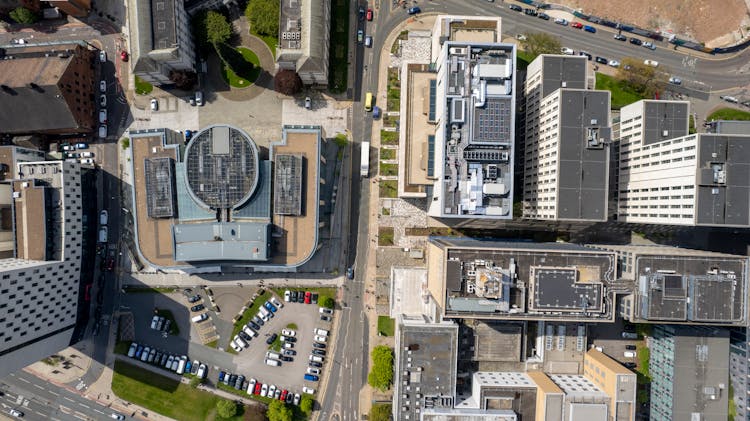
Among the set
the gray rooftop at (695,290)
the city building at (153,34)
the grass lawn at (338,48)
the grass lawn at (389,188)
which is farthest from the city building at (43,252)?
the gray rooftop at (695,290)

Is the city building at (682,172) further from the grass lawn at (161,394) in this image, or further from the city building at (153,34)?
the grass lawn at (161,394)

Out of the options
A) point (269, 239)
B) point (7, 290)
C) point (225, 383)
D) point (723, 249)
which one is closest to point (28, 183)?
point (7, 290)

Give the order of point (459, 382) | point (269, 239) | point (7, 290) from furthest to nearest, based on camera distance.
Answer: point (459, 382) < point (269, 239) < point (7, 290)

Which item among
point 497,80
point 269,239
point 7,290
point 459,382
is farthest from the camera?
point 459,382

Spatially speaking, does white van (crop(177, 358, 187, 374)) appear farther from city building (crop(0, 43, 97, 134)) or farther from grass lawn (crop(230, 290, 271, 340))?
city building (crop(0, 43, 97, 134))

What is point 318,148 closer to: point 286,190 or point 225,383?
point 286,190

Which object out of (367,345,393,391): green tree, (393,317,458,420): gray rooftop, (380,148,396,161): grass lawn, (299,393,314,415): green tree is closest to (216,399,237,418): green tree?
(299,393,314,415): green tree

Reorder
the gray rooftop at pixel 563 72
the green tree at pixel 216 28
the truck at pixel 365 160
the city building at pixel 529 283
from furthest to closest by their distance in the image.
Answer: the truck at pixel 365 160 → the green tree at pixel 216 28 → the gray rooftop at pixel 563 72 → the city building at pixel 529 283
